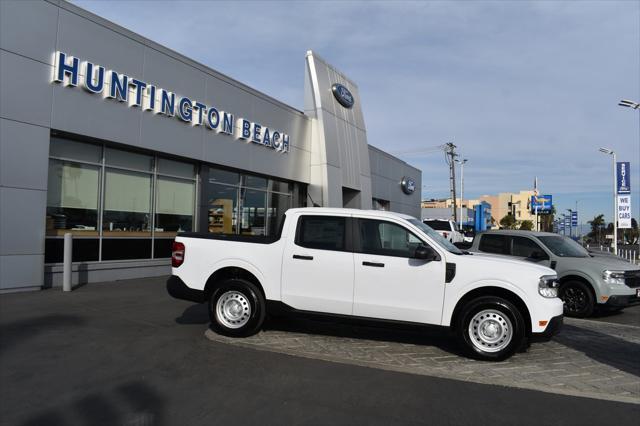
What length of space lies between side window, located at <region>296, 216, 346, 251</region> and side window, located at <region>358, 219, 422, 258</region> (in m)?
0.28

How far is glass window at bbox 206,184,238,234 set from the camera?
15.6 meters

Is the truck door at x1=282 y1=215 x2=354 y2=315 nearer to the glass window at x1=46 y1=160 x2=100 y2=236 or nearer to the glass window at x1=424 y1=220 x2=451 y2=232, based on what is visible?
the glass window at x1=46 y1=160 x2=100 y2=236

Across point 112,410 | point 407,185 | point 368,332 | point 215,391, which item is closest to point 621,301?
point 368,332

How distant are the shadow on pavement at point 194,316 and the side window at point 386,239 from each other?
3172mm

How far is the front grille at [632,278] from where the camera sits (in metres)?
9.18

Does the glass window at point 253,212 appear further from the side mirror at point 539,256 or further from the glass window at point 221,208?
the side mirror at point 539,256

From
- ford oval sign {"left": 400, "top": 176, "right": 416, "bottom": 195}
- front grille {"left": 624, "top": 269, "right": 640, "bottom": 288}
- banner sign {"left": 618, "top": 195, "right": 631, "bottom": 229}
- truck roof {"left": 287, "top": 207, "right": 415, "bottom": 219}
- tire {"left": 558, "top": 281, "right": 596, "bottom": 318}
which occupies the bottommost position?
tire {"left": 558, "top": 281, "right": 596, "bottom": 318}

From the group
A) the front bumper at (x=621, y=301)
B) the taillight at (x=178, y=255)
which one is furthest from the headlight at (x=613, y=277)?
the taillight at (x=178, y=255)

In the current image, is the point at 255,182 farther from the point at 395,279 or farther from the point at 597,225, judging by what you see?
the point at 597,225

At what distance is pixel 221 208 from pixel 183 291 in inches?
367

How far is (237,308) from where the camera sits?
6820mm

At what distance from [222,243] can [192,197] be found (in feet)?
28.0

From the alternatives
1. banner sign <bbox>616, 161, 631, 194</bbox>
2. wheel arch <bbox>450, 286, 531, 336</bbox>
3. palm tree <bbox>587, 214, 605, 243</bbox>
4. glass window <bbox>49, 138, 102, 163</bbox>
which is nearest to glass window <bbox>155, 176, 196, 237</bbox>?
glass window <bbox>49, 138, 102, 163</bbox>

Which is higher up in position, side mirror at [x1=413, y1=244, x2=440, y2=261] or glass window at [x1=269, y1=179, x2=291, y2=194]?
glass window at [x1=269, y1=179, x2=291, y2=194]
